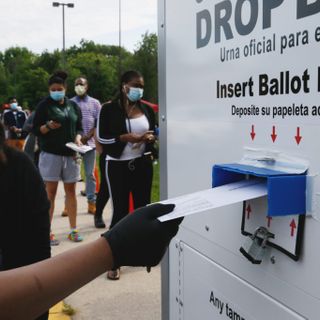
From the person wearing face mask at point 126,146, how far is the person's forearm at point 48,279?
314cm

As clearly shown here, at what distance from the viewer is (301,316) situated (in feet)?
4.11

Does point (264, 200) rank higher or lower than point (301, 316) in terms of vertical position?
higher

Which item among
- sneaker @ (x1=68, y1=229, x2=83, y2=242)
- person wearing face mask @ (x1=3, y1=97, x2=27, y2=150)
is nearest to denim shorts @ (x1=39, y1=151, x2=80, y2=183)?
sneaker @ (x1=68, y1=229, x2=83, y2=242)

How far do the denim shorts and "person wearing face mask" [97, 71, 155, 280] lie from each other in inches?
35.6

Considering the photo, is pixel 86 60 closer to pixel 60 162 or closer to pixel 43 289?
pixel 60 162

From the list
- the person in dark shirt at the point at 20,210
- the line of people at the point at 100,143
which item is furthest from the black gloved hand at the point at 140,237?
the line of people at the point at 100,143

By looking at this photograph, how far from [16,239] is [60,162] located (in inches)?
139

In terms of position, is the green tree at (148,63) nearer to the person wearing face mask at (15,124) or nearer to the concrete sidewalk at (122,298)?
the person wearing face mask at (15,124)

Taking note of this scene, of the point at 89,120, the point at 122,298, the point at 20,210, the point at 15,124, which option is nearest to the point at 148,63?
the point at 15,124

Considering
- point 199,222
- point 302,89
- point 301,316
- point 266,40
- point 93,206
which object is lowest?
point 93,206

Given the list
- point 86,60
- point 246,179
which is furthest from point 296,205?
point 86,60

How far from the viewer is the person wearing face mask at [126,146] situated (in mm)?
4387

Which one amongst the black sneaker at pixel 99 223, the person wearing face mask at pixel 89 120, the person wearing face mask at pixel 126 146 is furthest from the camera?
the person wearing face mask at pixel 89 120

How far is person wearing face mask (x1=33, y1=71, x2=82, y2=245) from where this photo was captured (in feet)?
17.1
